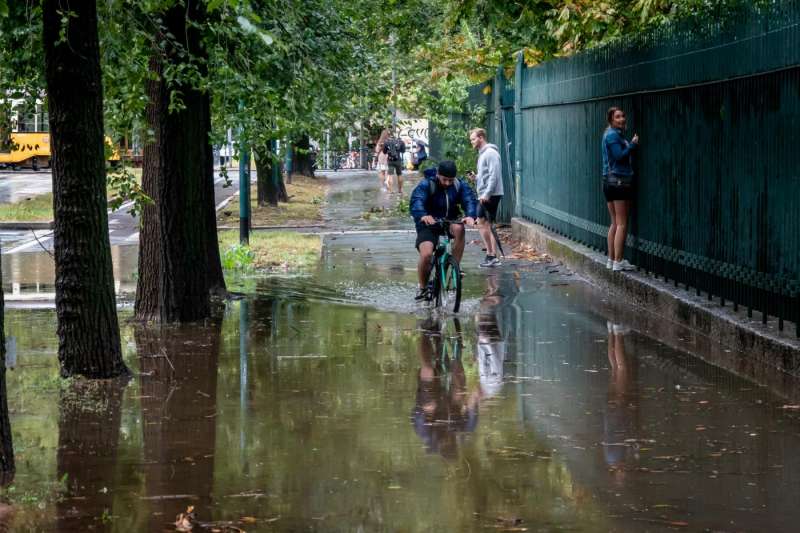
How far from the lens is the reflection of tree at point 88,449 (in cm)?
661

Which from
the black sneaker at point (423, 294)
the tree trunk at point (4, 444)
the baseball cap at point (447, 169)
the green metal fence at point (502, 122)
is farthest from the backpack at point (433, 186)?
the green metal fence at point (502, 122)

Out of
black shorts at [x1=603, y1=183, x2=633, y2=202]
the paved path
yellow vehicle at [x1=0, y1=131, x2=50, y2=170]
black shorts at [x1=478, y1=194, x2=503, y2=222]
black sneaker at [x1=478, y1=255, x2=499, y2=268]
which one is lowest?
black sneaker at [x1=478, y1=255, x2=499, y2=268]

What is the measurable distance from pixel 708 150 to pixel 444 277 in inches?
121

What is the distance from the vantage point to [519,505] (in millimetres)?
6723

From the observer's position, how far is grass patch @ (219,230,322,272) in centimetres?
1908

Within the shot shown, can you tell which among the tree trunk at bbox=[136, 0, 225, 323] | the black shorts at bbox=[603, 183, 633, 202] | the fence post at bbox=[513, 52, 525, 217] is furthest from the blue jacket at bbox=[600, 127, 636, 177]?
the fence post at bbox=[513, 52, 525, 217]

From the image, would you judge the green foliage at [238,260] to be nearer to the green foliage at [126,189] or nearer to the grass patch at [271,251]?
the grass patch at [271,251]

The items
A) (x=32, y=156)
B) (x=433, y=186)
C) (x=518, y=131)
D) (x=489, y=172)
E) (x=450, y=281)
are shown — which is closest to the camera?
(x=450, y=281)

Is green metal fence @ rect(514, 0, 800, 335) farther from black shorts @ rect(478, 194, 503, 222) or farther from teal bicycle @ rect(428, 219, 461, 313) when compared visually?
teal bicycle @ rect(428, 219, 461, 313)

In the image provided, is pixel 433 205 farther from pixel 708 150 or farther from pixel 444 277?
pixel 708 150

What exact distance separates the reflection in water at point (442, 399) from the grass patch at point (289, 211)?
639 inches

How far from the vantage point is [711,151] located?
492 inches

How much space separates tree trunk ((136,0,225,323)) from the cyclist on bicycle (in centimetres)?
220

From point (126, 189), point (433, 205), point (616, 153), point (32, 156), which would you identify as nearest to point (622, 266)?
point (616, 153)
